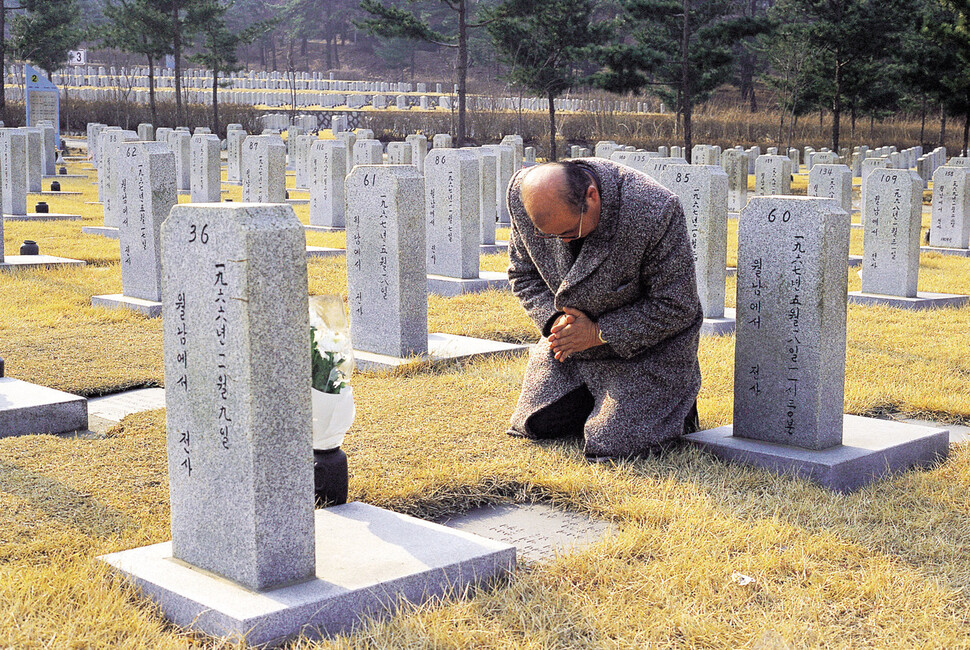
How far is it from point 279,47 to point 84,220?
71.4 metres

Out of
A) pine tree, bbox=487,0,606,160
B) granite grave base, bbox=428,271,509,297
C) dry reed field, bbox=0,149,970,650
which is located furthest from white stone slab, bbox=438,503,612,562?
pine tree, bbox=487,0,606,160

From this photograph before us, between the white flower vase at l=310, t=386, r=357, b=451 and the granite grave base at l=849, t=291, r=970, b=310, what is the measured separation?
267 inches

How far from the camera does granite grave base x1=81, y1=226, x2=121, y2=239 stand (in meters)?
14.1

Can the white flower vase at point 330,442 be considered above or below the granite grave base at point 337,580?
above

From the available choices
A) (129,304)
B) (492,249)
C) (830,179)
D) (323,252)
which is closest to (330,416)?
(129,304)

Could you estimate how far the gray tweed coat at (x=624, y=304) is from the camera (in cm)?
454

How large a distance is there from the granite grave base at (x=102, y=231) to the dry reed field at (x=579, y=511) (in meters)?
7.58

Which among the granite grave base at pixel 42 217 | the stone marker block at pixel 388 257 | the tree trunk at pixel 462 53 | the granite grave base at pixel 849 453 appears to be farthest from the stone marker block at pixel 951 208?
the tree trunk at pixel 462 53

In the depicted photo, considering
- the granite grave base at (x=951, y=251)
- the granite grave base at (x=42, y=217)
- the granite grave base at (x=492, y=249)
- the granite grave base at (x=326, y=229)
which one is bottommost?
the granite grave base at (x=951, y=251)

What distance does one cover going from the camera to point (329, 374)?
3.94 metres

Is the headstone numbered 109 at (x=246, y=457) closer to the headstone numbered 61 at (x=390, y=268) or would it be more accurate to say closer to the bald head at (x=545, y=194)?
the bald head at (x=545, y=194)

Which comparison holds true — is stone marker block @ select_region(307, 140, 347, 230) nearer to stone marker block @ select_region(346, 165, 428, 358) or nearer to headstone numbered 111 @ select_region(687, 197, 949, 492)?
stone marker block @ select_region(346, 165, 428, 358)

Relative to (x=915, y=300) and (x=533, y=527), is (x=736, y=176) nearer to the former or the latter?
(x=915, y=300)

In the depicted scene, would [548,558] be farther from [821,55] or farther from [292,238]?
[821,55]
